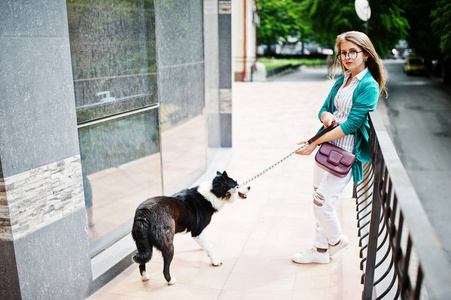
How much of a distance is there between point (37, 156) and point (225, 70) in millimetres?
6235

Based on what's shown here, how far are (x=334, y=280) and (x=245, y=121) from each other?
925 cm

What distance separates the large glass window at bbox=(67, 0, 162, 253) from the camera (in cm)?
408

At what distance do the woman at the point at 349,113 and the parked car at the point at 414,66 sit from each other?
3457 centimetres

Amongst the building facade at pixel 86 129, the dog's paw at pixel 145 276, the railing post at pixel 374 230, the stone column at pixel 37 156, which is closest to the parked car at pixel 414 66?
the building facade at pixel 86 129

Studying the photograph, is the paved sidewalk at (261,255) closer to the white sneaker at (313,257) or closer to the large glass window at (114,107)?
the white sneaker at (313,257)

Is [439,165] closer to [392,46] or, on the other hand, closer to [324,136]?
[324,136]

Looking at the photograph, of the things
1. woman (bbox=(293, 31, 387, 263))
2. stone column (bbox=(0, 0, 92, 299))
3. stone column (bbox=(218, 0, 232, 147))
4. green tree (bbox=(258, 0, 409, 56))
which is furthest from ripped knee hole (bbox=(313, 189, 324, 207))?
green tree (bbox=(258, 0, 409, 56))

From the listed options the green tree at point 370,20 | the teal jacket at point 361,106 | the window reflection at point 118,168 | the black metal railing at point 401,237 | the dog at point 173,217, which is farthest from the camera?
the green tree at point 370,20

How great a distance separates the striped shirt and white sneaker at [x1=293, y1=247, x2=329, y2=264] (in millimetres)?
1180

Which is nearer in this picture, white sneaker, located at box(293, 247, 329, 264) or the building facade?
the building facade

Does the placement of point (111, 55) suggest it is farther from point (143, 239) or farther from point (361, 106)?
point (361, 106)

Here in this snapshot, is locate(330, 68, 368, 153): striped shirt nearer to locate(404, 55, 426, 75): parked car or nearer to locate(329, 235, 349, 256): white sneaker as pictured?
locate(329, 235, 349, 256): white sneaker

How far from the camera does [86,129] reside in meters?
4.09

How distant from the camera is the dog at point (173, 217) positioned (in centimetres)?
364
